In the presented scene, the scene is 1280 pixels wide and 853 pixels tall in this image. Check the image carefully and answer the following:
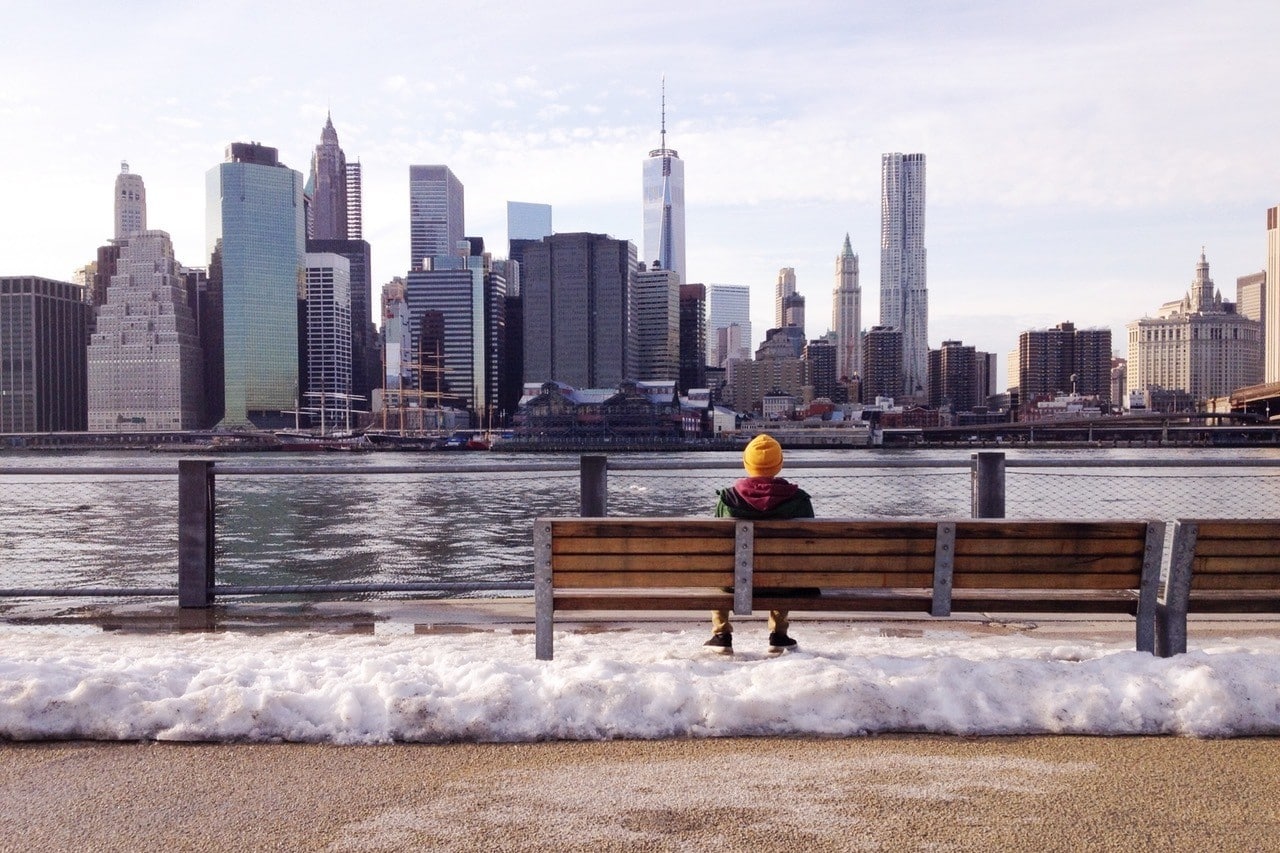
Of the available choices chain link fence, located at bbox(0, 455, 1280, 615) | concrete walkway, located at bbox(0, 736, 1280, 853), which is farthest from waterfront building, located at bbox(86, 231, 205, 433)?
concrete walkway, located at bbox(0, 736, 1280, 853)

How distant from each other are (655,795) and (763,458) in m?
2.52

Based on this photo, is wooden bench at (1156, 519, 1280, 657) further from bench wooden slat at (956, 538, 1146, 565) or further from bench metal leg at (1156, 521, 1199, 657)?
bench wooden slat at (956, 538, 1146, 565)

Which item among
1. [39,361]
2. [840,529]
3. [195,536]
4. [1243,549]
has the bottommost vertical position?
[195,536]

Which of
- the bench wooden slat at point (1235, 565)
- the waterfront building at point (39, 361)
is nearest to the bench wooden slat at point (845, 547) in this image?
the bench wooden slat at point (1235, 565)

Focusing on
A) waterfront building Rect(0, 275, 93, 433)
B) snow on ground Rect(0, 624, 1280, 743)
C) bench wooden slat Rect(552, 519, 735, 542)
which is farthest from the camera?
waterfront building Rect(0, 275, 93, 433)

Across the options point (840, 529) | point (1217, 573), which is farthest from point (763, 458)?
point (1217, 573)

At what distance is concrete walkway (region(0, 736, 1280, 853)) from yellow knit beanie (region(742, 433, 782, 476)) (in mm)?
1875

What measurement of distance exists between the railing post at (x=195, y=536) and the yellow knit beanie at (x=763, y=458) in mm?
4027

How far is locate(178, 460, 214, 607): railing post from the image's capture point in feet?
24.7

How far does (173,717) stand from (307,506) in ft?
105

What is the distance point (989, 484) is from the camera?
777 cm

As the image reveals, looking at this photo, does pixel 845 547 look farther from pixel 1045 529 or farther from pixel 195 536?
pixel 195 536

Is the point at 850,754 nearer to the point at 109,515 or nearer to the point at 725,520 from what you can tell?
the point at 725,520

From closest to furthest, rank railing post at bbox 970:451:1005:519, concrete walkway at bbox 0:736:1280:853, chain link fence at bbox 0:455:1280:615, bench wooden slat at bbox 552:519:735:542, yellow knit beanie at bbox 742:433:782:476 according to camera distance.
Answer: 1. concrete walkway at bbox 0:736:1280:853
2. bench wooden slat at bbox 552:519:735:542
3. yellow knit beanie at bbox 742:433:782:476
4. railing post at bbox 970:451:1005:519
5. chain link fence at bbox 0:455:1280:615
